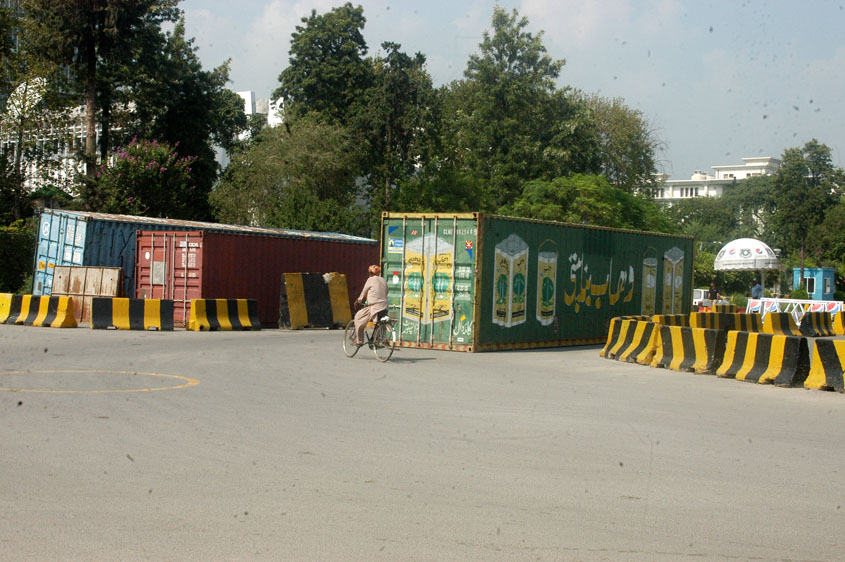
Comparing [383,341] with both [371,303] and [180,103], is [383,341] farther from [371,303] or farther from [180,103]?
[180,103]

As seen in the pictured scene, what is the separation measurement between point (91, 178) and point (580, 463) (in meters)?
40.7

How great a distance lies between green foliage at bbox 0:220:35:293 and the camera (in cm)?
3719

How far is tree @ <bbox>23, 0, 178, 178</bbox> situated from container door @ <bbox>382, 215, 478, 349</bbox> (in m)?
29.3

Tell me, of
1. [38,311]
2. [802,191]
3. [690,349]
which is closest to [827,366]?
[690,349]

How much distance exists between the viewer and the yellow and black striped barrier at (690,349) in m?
16.3

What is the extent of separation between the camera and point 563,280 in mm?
22391

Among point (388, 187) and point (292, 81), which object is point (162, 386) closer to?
point (388, 187)

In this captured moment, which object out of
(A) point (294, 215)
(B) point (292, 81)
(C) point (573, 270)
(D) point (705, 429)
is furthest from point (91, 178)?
(D) point (705, 429)

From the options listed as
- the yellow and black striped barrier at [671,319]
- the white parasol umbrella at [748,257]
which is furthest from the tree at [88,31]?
the white parasol umbrella at [748,257]

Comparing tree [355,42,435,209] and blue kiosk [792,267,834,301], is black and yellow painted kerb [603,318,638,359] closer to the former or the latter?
tree [355,42,435,209]

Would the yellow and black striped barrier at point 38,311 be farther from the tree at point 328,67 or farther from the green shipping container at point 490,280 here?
the tree at point 328,67

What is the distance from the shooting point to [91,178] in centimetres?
4397

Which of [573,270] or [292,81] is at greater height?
[292,81]

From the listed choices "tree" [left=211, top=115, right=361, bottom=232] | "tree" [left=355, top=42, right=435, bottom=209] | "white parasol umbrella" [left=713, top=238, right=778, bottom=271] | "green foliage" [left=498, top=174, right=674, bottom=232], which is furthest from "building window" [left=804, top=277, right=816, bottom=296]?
"tree" [left=211, top=115, right=361, bottom=232]
